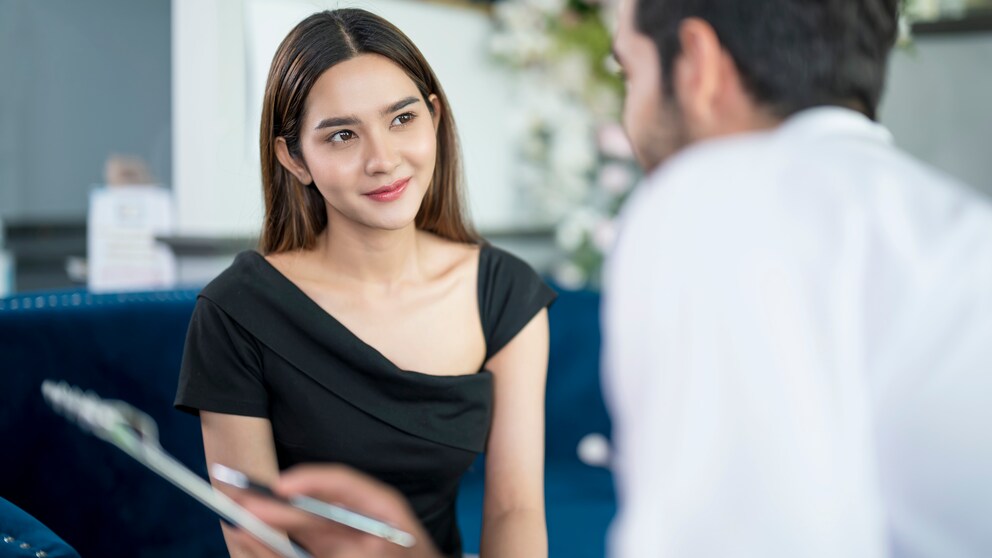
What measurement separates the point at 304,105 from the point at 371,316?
249mm

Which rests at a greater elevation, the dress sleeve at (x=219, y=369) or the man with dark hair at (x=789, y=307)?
the man with dark hair at (x=789, y=307)

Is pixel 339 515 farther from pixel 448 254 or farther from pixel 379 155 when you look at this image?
pixel 448 254

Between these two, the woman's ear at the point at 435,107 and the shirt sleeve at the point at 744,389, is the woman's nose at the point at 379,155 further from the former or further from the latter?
the shirt sleeve at the point at 744,389

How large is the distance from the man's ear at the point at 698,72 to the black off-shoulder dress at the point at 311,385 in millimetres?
501

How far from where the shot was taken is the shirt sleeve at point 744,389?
0.53m

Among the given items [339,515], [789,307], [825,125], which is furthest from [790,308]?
[339,515]

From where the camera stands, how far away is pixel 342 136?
97 centimetres

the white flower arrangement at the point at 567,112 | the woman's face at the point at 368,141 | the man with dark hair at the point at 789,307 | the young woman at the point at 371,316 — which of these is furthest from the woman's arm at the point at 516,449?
the white flower arrangement at the point at 567,112

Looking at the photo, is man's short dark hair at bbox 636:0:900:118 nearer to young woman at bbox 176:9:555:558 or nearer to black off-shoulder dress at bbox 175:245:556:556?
young woman at bbox 176:9:555:558

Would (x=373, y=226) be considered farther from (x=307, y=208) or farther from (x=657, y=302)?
(x=657, y=302)

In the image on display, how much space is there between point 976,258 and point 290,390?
0.69 metres

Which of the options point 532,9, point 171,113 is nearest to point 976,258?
point 532,9

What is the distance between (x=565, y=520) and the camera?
5.89 ft

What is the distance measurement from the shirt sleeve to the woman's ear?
1.73 ft
